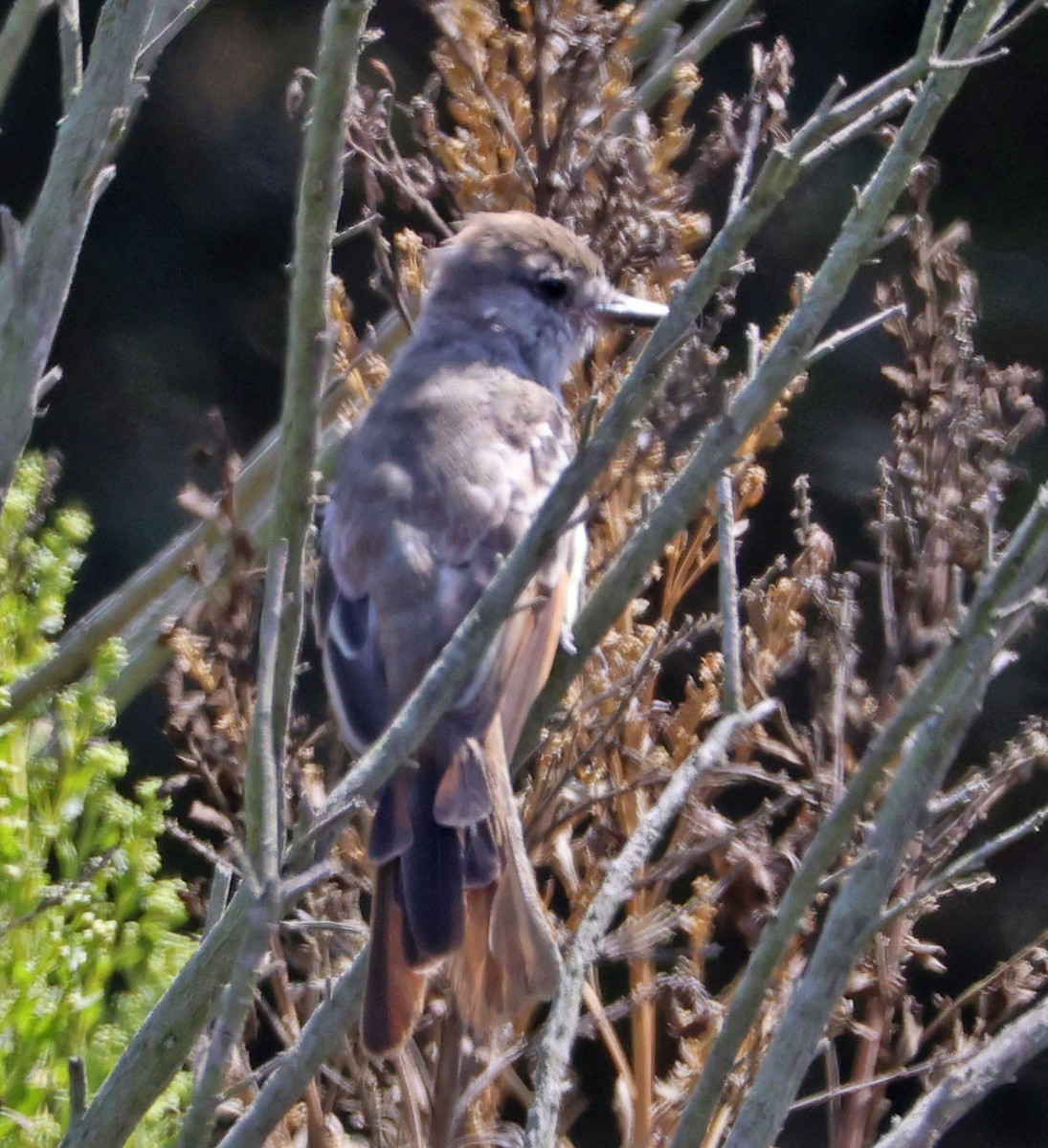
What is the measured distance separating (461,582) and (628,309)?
0.58 meters

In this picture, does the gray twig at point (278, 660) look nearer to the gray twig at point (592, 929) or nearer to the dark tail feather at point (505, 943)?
the gray twig at point (592, 929)

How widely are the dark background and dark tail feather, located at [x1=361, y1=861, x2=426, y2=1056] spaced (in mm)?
2456

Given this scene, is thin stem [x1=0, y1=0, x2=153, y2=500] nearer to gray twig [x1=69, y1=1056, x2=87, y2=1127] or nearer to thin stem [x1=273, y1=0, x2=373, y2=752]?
thin stem [x1=273, y1=0, x2=373, y2=752]

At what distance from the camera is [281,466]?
79.1 inches

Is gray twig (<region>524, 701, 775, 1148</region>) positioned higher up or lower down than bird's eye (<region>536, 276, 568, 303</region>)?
lower down

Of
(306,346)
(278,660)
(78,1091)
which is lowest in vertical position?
(78,1091)

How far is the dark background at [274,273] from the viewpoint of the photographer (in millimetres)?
4754

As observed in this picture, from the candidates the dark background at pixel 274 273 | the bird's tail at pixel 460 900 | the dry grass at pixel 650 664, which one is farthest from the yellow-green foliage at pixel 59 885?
the dark background at pixel 274 273

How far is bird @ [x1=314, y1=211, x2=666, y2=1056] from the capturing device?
2549mm

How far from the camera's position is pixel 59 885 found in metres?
2.77

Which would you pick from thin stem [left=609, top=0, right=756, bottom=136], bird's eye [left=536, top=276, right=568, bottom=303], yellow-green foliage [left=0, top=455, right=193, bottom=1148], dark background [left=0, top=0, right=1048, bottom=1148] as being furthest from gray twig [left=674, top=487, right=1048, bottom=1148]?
dark background [left=0, top=0, right=1048, bottom=1148]

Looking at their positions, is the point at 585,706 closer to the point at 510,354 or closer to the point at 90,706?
the point at 90,706

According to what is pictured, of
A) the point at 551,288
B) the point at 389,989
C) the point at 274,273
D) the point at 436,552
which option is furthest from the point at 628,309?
the point at 274,273

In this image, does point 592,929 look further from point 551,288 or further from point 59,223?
point 551,288
